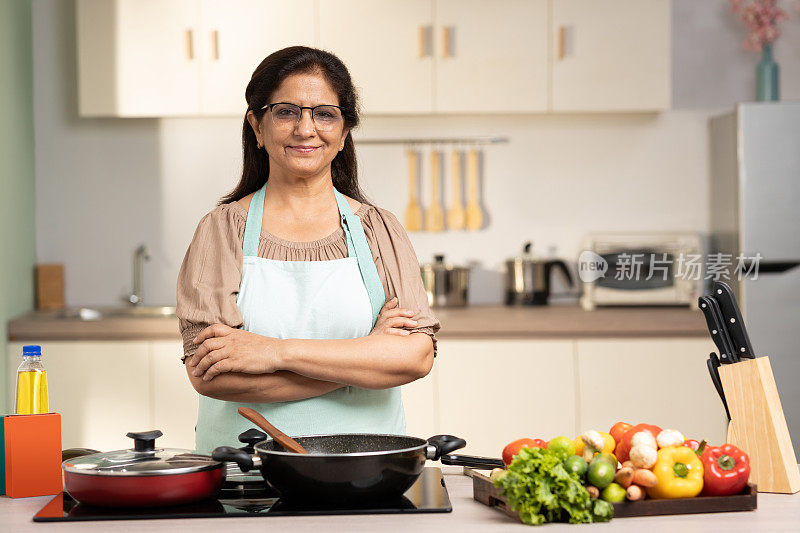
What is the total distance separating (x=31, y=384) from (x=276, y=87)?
0.72 m

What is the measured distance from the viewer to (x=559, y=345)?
3402 millimetres

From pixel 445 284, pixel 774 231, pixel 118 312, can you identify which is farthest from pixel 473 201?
pixel 118 312

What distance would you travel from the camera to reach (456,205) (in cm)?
398

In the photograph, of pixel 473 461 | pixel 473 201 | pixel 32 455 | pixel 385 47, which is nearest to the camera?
pixel 32 455

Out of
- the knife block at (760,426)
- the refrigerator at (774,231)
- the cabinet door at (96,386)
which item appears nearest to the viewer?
the knife block at (760,426)

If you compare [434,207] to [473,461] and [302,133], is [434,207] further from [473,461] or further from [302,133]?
[473,461]

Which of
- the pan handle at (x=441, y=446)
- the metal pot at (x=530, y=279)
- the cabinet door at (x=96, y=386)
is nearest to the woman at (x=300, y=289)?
the pan handle at (x=441, y=446)

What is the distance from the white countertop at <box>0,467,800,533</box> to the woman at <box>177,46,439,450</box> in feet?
1.40

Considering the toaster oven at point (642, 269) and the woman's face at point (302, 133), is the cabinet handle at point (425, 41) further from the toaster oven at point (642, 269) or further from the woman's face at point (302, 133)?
the woman's face at point (302, 133)

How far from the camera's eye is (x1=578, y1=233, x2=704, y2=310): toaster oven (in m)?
3.69

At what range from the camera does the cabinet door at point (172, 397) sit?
339cm

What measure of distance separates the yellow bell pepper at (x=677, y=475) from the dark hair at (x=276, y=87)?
2.98 ft

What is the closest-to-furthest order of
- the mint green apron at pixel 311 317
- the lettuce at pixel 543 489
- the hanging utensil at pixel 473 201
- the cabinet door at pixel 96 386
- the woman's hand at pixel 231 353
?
the lettuce at pixel 543 489, the woman's hand at pixel 231 353, the mint green apron at pixel 311 317, the cabinet door at pixel 96 386, the hanging utensil at pixel 473 201

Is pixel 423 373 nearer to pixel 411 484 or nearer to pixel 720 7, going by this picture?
pixel 411 484
